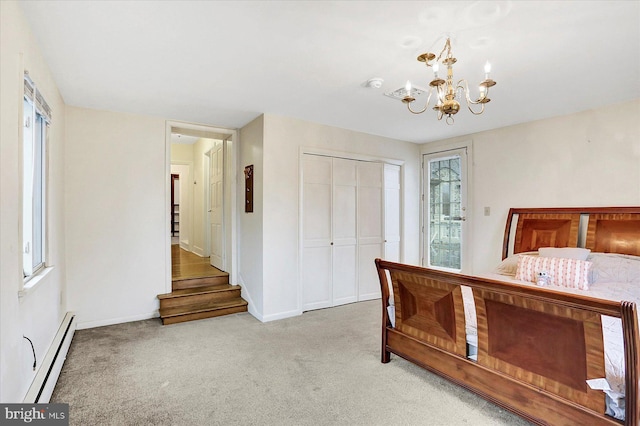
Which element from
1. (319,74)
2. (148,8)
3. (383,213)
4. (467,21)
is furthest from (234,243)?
(467,21)

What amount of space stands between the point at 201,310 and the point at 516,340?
11.1ft

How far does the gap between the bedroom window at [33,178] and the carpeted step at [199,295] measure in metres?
1.51

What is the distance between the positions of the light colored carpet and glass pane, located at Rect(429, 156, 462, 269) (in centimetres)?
226

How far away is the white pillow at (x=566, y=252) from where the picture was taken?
3.21 metres

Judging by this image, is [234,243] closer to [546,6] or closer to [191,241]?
[191,241]

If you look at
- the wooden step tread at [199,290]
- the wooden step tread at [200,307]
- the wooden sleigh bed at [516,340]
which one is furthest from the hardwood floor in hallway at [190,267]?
the wooden sleigh bed at [516,340]

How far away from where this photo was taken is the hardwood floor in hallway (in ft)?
15.2

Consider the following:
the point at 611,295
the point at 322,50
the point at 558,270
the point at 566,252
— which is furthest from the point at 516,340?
the point at 322,50

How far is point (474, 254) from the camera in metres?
4.61

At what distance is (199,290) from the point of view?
4285 mm

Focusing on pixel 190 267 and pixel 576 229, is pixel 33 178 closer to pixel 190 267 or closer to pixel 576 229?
pixel 190 267

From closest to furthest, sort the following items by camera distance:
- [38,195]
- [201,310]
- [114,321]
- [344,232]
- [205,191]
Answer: [38,195], [114,321], [201,310], [344,232], [205,191]

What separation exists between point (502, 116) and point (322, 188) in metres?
2.39

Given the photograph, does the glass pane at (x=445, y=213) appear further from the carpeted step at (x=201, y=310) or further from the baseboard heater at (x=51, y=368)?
the baseboard heater at (x=51, y=368)
